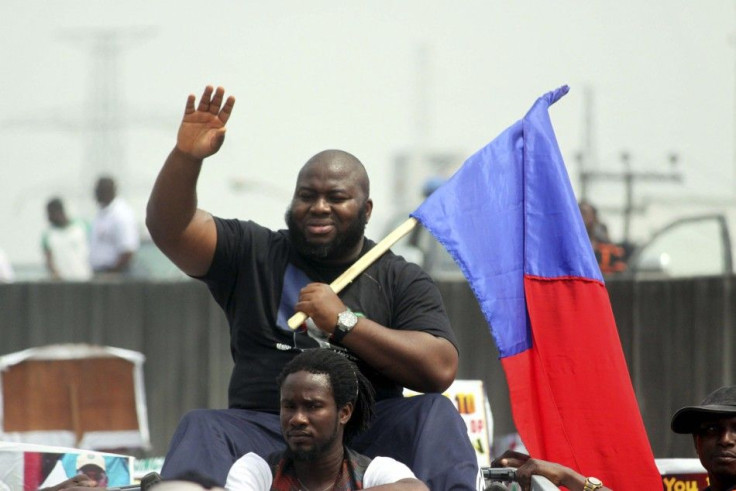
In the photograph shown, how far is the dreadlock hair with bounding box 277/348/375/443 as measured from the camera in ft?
16.5

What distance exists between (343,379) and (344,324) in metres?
0.33

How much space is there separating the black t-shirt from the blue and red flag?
0.67m

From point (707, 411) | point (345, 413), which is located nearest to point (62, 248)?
point (345, 413)

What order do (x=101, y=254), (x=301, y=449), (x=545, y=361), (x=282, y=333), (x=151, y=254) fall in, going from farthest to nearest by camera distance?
1. (x=151, y=254)
2. (x=101, y=254)
3. (x=545, y=361)
4. (x=282, y=333)
5. (x=301, y=449)

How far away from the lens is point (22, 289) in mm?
10594

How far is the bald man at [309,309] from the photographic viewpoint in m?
5.16

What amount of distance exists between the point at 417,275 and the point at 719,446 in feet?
4.40

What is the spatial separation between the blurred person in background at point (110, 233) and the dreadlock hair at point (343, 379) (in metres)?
7.61

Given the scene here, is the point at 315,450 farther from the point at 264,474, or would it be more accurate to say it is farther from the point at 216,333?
the point at 216,333

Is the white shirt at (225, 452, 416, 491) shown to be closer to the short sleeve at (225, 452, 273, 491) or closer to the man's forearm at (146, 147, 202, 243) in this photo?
the short sleeve at (225, 452, 273, 491)

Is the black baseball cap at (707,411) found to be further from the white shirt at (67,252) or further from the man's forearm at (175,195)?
the white shirt at (67,252)

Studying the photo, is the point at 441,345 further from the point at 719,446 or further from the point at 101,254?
the point at 101,254

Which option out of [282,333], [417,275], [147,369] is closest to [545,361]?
[417,275]

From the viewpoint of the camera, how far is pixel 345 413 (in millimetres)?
5074
